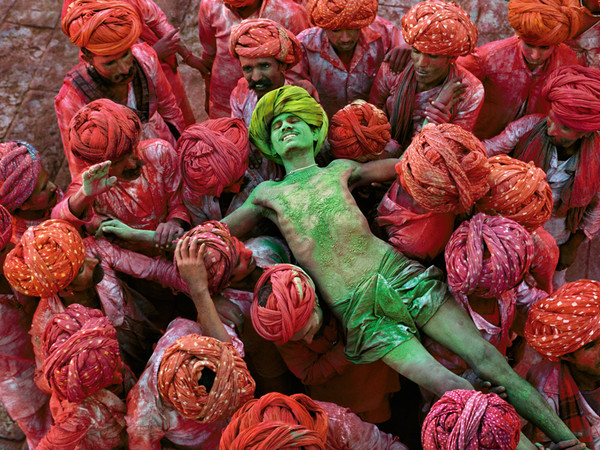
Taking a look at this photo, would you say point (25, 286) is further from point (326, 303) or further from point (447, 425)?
point (447, 425)

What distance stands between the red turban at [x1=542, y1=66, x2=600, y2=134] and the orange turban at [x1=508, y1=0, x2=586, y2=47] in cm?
28

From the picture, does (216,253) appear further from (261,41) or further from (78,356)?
(261,41)

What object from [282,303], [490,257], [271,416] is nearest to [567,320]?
[490,257]

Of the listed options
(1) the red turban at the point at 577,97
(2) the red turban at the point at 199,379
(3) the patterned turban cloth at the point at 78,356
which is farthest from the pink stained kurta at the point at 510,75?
(3) the patterned turban cloth at the point at 78,356

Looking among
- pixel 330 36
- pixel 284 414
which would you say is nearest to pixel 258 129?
pixel 330 36

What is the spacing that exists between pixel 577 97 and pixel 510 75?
67cm

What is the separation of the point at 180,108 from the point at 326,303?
6.14 ft

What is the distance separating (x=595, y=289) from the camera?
3562 mm

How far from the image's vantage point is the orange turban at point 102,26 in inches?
166

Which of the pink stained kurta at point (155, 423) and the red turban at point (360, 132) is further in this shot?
the red turban at point (360, 132)

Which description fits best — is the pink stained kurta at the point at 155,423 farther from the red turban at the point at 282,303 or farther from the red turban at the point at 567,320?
the red turban at the point at 567,320

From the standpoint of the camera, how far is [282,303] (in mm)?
3664

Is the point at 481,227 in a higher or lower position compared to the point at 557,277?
higher

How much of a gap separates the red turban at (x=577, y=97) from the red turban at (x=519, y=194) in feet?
1.98
